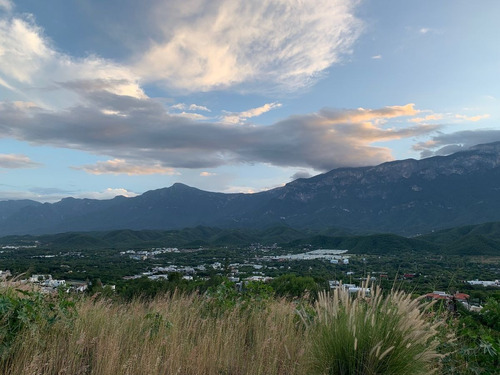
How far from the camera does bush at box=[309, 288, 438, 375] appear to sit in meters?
3.40

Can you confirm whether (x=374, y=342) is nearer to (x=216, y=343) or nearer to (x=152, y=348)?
(x=216, y=343)

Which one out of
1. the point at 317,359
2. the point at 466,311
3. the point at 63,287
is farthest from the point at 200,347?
the point at 466,311

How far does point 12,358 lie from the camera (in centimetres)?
362

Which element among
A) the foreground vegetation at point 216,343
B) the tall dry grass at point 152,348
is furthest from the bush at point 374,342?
the tall dry grass at point 152,348

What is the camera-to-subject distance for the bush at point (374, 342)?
3404 millimetres

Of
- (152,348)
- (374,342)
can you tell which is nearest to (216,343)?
(152,348)

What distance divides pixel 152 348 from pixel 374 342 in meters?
2.64

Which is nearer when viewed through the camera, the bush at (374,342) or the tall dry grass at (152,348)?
the bush at (374,342)

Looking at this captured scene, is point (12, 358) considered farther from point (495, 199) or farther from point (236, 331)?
point (495, 199)

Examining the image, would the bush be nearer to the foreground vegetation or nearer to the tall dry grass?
the foreground vegetation

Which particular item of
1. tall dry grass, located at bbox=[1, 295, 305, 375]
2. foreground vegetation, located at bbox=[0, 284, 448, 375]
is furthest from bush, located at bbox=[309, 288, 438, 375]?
tall dry grass, located at bbox=[1, 295, 305, 375]

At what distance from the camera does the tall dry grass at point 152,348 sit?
12.1 ft

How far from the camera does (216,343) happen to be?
15.5ft

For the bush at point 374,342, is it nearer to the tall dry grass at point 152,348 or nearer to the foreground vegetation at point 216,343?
the foreground vegetation at point 216,343
